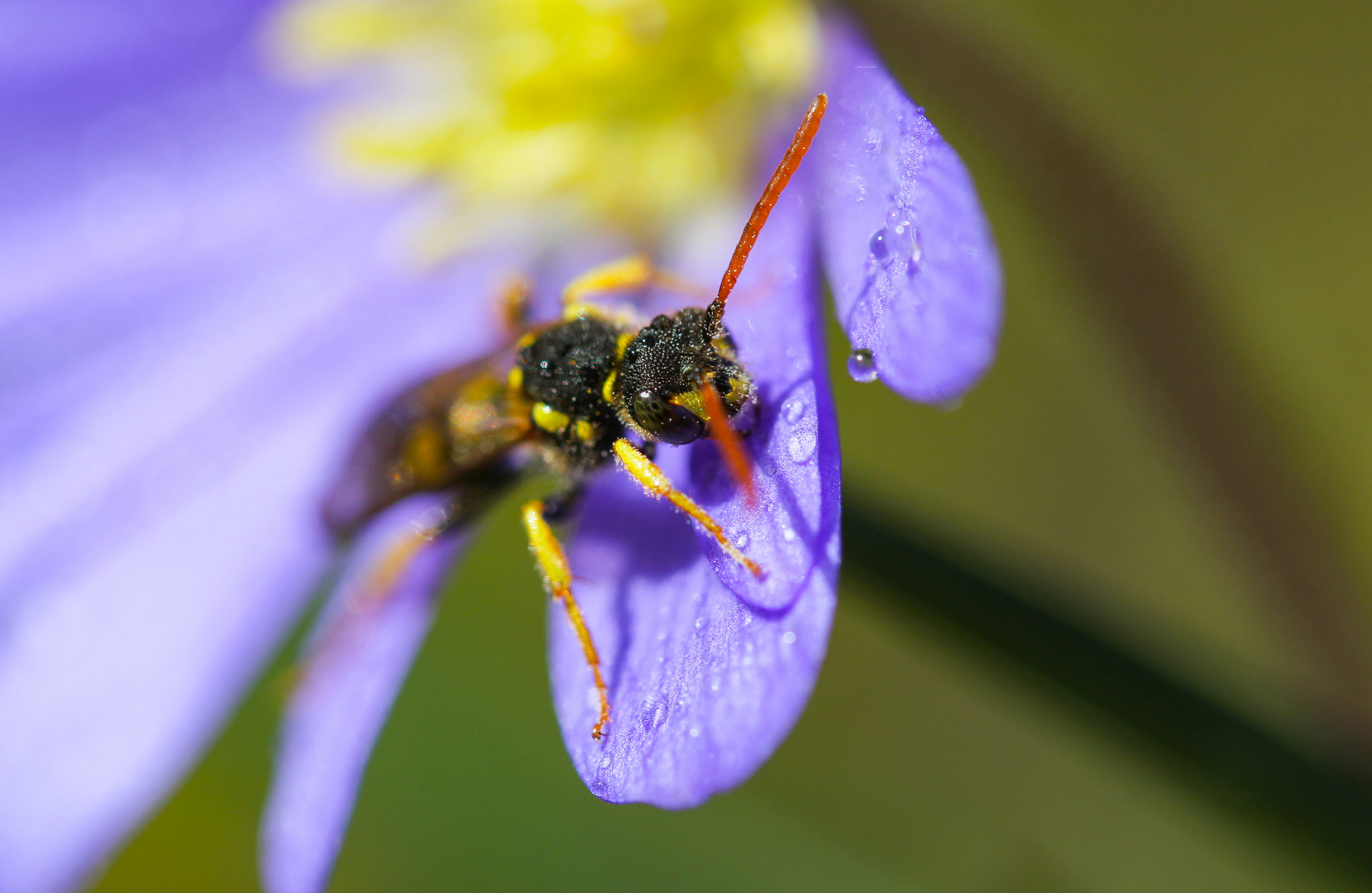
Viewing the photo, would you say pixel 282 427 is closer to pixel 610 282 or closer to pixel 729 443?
pixel 610 282

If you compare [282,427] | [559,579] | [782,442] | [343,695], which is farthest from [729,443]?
[282,427]

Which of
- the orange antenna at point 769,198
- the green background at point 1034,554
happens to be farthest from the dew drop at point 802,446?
the green background at point 1034,554

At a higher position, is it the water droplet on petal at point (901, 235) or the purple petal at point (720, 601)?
the water droplet on petal at point (901, 235)

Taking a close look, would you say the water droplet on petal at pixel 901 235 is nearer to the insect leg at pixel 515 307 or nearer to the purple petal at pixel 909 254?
the purple petal at pixel 909 254

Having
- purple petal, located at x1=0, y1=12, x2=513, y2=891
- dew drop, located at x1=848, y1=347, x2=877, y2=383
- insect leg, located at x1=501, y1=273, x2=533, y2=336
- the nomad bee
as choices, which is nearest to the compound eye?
the nomad bee

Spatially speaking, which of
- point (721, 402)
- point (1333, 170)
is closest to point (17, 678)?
point (721, 402)

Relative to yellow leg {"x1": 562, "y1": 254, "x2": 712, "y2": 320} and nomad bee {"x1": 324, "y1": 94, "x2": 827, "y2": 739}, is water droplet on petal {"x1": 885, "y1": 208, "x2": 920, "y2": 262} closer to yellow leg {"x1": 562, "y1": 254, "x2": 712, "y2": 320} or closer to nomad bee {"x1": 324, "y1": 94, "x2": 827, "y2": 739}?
nomad bee {"x1": 324, "y1": 94, "x2": 827, "y2": 739}
